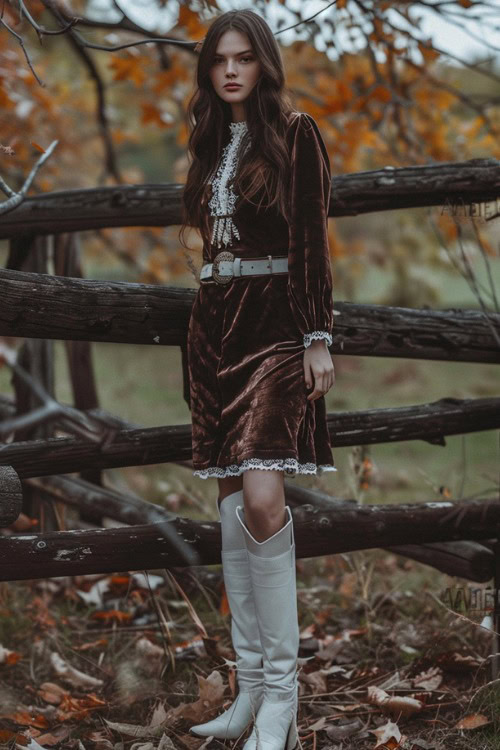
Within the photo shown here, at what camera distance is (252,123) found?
2.66 meters

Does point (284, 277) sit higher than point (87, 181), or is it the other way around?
point (87, 181)

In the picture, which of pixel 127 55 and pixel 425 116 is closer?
pixel 127 55

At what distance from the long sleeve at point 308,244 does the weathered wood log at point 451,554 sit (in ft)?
2.90

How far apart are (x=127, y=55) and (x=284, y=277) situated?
2.64 m

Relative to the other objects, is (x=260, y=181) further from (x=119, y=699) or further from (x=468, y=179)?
(x=119, y=699)

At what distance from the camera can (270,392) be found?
2451 millimetres

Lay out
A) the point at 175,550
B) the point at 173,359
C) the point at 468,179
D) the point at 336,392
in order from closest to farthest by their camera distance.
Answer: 1. the point at 175,550
2. the point at 468,179
3. the point at 336,392
4. the point at 173,359

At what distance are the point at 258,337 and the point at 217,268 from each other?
0.26 m

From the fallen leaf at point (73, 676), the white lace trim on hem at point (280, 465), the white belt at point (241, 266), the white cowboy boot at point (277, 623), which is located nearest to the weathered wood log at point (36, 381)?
the fallen leaf at point (73, 676)

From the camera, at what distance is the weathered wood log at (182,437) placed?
324 centimetres

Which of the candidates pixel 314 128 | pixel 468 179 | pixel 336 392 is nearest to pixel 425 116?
pixel 468 179

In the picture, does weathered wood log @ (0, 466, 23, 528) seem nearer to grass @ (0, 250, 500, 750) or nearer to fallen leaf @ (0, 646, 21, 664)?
grass @ (0, 250, 500, 750)

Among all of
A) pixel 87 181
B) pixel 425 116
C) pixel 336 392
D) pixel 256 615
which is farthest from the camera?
pixel 336 392

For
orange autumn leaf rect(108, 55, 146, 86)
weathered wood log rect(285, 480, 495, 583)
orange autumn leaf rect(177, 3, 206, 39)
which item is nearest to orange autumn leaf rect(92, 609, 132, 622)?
weathered wood log rect(285, 480, 495, 583)
